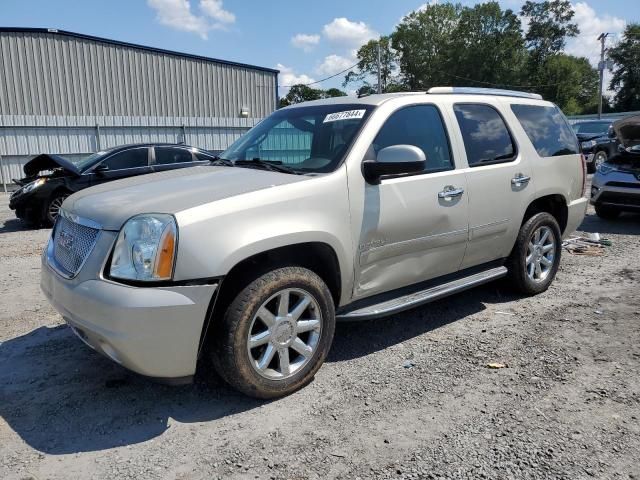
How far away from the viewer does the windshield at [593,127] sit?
17344 millimetres

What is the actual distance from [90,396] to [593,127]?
18.6 meters

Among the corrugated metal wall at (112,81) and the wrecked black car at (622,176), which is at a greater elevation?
the corrugated metal wall at (112,81)

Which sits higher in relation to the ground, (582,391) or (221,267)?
(221,267)

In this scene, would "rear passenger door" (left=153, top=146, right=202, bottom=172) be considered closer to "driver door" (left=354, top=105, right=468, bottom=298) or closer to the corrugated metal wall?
"driver door" (left=354, top=105, right=468, bottom=298)

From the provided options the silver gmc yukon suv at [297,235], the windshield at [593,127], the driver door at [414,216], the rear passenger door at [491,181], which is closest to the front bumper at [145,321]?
the silver gmc yukon suv at [297,235]

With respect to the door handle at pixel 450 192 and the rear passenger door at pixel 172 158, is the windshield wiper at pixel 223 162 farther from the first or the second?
the rear passenger door at pixel 172 158

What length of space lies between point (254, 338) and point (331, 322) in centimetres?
56

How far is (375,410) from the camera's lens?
3.09 m

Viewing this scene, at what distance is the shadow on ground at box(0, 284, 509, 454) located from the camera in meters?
2.90

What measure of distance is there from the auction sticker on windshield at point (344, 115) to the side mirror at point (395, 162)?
47cm

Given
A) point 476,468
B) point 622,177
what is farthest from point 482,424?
point 622,177

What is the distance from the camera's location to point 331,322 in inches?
132

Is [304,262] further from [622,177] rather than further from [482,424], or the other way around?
[622,177]

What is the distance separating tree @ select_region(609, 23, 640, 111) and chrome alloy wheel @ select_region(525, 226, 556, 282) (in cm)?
6376
